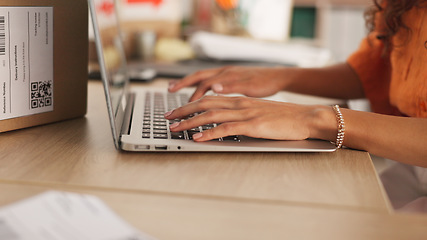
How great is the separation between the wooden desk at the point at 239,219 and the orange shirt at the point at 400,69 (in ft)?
1.48

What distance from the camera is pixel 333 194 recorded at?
1.91 feet

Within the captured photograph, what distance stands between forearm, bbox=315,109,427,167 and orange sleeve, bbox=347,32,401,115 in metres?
0.46

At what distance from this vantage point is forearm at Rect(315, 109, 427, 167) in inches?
28.7

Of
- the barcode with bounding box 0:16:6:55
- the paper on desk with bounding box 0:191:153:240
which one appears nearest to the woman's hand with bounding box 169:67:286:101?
the barcode with bounding box 0:16:6:55

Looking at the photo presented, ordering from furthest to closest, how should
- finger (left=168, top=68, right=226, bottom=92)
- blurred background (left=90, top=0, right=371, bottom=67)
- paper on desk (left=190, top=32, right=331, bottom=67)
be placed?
1. blurred background (left=90, top=0, right=371, bottom=67)
2. paper on desk (left=190, top=32, right=331, bottom=67)
3. finger (left=168, top=68, right=226, bottom=92)

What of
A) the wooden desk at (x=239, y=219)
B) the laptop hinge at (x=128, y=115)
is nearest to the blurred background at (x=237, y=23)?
the laptop hinge at (x=128, y=115)

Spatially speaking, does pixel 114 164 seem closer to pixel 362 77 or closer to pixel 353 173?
pixel 353 173

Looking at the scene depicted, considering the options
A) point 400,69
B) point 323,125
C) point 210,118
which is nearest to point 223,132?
point 210,118

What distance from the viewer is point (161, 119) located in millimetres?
818

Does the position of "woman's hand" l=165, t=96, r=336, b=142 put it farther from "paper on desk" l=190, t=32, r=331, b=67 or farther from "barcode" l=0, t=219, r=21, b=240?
"paper on desk" l=190, t=32, r=331, b=67

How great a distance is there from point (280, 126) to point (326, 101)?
54cm

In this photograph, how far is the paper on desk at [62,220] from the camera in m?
0.43

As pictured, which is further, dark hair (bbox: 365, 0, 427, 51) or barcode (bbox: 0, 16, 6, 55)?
dark hair (bbox: 365, 0, 427, 51)

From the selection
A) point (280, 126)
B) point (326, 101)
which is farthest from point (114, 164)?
point (326, 101)
